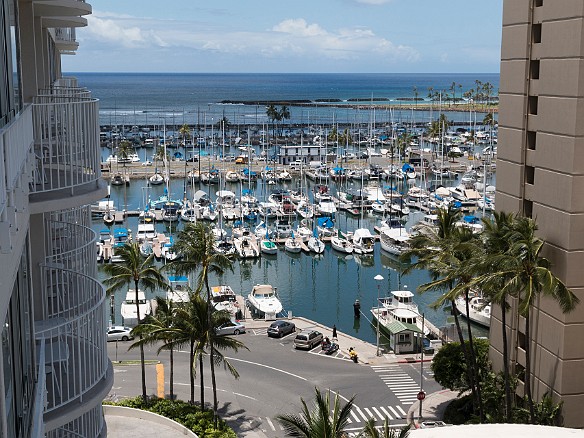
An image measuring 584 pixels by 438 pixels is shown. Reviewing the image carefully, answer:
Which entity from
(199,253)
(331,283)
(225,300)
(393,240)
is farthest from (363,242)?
(199,253)

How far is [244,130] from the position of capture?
604 feet

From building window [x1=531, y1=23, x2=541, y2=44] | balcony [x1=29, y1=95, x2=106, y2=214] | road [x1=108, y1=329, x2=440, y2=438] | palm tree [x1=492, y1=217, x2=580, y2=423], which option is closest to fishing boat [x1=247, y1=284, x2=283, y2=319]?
road [x1=108, y1=329, x2=440, y2=438]

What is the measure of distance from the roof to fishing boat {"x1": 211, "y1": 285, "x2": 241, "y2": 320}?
37.1 feet

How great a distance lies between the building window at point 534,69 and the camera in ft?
109

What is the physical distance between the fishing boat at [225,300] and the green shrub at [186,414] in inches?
693

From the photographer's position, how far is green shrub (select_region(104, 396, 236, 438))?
33.6 metres

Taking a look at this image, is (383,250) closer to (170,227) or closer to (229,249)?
(229,249)

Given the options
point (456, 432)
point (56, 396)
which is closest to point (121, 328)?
point (456, 432)

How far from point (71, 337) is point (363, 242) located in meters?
66.0

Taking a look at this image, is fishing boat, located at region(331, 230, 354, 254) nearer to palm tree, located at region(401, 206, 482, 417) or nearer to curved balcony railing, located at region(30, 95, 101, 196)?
palm tree, located at region(401, 206, 482, 417)

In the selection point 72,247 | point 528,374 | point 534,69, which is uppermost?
point 534,69

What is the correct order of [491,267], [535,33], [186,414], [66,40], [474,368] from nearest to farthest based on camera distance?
[66,40]
[491,267]
[535,33]
[186,414]
[474,368]

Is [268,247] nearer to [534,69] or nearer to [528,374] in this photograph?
[534,69]

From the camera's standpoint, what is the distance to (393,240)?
76.6m
